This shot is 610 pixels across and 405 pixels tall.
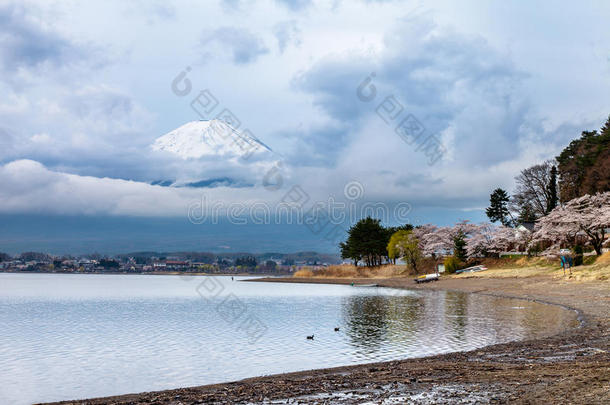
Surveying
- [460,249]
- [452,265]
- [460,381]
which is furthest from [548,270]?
[460,381]

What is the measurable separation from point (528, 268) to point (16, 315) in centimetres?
6123

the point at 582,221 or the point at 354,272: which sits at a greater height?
the point at 582,221

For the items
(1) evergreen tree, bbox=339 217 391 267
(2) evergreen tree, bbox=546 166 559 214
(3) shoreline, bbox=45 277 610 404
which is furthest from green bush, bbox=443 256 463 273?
(3) shoreline, bbox=45 277 610 404

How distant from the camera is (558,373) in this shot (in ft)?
45.2

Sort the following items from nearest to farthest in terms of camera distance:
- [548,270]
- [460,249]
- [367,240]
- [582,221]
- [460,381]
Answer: [460,381]
[582,221]
[548,270]
[460,249]
[367,240]

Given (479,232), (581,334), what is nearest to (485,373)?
(581,334)

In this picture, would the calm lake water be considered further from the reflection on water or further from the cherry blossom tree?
the cherry blossom tree

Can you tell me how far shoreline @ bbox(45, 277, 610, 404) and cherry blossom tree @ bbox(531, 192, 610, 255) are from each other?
42626 millimetres

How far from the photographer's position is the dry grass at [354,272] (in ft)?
381

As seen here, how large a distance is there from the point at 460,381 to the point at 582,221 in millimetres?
56525

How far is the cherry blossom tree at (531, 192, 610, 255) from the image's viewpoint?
6181 cm

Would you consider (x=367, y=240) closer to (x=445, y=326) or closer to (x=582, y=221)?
(x=582, y=221)

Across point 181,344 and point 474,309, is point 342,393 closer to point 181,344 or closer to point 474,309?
point 181,344

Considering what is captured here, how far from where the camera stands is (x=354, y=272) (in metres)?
131
